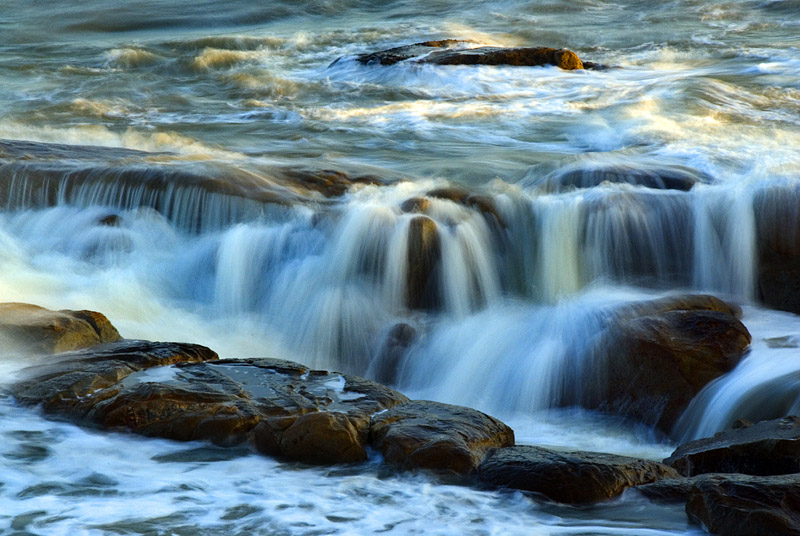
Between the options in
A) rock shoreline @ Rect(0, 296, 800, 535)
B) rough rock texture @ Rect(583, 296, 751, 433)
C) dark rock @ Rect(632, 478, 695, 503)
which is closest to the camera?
rock shoreline @ Rect(0, 296, 800, 535)

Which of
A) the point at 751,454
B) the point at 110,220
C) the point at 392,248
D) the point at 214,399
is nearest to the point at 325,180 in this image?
the point at 392,248

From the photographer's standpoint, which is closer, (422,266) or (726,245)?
(422,266)

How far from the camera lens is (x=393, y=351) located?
6453mm

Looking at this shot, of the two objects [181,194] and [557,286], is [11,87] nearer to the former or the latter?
[181,194]

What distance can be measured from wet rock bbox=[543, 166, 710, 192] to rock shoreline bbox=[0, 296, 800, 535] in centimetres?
346

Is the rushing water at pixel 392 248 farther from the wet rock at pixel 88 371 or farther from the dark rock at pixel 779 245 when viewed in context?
the wet rock at pixel 88 371

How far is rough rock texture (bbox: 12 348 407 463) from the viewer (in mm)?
4230

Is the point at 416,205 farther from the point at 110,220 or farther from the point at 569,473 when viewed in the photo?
the point at 569,473

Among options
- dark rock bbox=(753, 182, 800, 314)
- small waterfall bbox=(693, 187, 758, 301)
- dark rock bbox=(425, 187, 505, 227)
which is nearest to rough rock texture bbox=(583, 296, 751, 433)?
dark rock bbox=(753, 182, 800, 314)

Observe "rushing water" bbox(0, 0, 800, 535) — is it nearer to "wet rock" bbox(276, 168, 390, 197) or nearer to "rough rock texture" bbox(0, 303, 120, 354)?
"wet rock" bbox(276, 168, 390, 197)

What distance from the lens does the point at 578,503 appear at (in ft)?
12.4

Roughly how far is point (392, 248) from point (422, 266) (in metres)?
0.25

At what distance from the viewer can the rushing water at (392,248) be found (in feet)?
12.6

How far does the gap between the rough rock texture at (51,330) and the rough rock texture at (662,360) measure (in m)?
2.79
